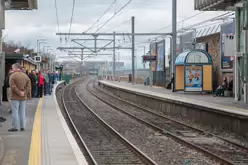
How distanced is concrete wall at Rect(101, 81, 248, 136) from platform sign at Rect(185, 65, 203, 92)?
2.46m

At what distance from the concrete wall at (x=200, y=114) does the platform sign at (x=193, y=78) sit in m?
2.46

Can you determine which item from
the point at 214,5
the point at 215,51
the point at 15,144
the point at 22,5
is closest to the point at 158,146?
the point at 15,144

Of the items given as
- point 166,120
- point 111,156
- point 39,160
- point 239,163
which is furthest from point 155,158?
point 166,120

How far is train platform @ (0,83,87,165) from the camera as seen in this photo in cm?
889

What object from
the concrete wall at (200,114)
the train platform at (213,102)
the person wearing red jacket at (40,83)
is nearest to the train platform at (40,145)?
the concrete wall at (200,114)

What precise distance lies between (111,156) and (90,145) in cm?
197

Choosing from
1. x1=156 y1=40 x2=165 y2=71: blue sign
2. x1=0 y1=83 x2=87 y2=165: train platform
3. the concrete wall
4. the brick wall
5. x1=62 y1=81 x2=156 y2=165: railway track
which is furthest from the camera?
x1=156 y1=40 x2=165 y2=71: blue sign

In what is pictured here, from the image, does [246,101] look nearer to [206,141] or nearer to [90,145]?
[206,141]

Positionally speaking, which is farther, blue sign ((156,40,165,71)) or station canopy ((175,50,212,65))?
blue sign ((156,40,165,71))

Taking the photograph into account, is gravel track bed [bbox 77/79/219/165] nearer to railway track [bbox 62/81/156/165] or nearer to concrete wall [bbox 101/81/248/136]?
railway track [bbox 62/81/156/165]

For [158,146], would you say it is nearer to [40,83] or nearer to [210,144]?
[210,144]

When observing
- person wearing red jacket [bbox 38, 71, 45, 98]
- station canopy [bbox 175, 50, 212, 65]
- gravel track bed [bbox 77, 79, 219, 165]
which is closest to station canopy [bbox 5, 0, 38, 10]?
person wearing red jacket [bbox 38, 71, 45, 98]

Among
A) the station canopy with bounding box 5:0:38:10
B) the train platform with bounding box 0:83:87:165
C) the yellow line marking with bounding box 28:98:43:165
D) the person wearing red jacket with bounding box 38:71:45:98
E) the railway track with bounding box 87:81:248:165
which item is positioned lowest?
the railway track with bounding box 87:81:248:165

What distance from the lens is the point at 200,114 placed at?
65.8ft
